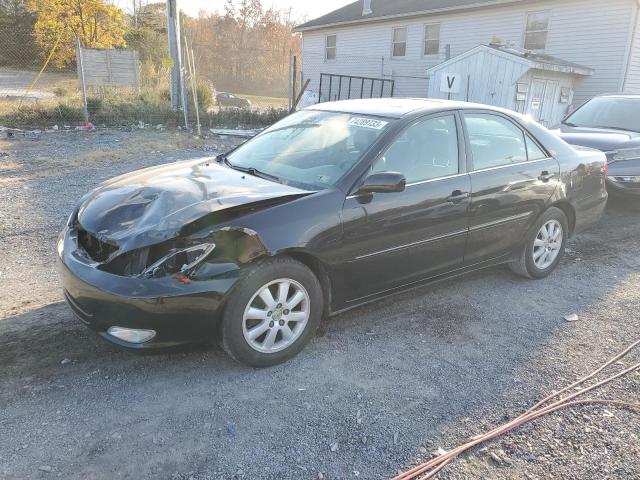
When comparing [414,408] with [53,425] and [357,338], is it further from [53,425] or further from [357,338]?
[53,425]


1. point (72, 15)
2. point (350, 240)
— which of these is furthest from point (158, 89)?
point (350, 240)

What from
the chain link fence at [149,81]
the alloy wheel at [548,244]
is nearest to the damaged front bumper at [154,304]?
the alloy wheel at [548,244]

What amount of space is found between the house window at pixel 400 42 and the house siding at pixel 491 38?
0.22 metres

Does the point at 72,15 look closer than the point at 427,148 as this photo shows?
No

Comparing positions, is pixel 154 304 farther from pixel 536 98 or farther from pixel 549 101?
pixel 549 101

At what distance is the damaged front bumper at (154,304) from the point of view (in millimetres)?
2730

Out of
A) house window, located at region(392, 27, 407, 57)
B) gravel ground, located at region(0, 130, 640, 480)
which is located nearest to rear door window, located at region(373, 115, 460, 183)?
gravel ground, located at region(0, 130, 640, 480)

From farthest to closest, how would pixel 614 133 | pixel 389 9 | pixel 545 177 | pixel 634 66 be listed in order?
pixel 389 9 < pixel 634 66 < pixel 614 133 < pixel 545 177

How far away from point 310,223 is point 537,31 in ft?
54.9

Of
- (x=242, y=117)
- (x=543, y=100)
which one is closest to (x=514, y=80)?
(x=543, y=100)

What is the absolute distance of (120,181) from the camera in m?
3.75

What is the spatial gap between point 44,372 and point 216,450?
1254 millimetres

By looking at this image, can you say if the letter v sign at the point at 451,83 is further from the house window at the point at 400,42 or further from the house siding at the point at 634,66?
the house window at the point at 400,42

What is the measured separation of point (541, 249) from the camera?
185 inches
